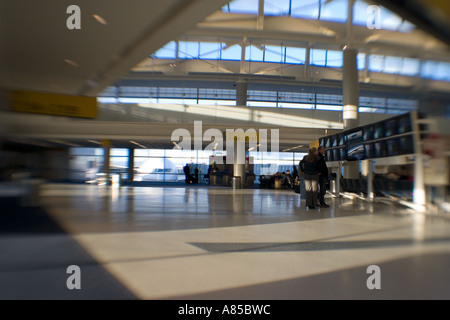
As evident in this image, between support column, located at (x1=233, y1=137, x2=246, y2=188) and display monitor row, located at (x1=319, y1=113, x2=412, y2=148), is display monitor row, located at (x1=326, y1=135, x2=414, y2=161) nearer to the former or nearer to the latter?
display monitor row, located at (x1=319, y1=113, x2=412, y2=148)

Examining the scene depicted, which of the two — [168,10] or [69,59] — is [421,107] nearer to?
[168,10]

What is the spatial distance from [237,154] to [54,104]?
49.3 feet

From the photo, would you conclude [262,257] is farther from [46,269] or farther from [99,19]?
[99,19]

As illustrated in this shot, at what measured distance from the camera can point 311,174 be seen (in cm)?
885

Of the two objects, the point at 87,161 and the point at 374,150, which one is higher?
the point at 87,161

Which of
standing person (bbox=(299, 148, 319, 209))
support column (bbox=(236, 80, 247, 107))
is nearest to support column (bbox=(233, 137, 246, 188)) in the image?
support column (bbox=(236, 80, 247, 107))

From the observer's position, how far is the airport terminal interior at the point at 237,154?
2791mm

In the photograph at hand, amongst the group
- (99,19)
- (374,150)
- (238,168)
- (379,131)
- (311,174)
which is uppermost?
(99,19)

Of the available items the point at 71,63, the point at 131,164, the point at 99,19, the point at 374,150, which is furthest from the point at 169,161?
the point at 99,19

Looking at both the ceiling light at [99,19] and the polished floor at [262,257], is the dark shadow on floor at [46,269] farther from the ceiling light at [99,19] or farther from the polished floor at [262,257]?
the ceiling light at [99,19]

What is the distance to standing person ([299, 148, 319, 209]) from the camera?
8.83 m

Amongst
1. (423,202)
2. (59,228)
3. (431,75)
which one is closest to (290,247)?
(431,75)

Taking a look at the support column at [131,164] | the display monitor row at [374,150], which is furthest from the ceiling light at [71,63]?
the support column at [131,164]

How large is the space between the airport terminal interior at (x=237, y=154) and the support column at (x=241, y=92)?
126 mm
